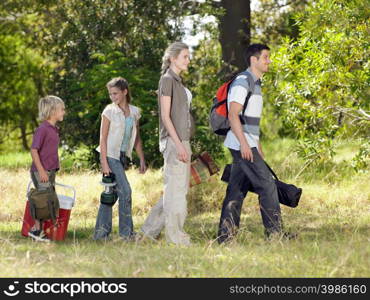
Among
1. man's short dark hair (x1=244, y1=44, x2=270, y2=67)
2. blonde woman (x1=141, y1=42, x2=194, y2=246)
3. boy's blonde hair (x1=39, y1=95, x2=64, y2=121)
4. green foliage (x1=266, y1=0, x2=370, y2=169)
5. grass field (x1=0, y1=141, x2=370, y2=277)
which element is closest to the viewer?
grass field (x1=0, y1=141, x2=370, y2=277)

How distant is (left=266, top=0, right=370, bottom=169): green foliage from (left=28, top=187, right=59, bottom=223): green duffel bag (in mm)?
4345

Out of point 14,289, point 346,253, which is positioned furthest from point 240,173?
point 14,289

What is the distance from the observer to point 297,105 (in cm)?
1122

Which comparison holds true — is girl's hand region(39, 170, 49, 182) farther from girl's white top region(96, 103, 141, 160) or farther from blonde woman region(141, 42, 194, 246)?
blonde woman region(141, 42, 194, 246)

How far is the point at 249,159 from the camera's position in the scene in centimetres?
730

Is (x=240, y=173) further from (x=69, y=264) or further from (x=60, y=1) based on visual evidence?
(x=60, y=1)

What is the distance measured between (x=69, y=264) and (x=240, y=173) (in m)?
2.18

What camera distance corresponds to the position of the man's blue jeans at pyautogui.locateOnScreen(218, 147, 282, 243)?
7375 mm

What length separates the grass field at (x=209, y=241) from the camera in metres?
5.70

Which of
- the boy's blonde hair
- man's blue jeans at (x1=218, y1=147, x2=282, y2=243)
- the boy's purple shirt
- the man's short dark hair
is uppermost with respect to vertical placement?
the man's short dark hair

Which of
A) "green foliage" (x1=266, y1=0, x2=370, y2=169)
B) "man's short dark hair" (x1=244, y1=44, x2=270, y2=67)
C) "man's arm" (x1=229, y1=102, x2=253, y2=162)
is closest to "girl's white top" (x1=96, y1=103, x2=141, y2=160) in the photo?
"man's arm" (x1=229, y1=102, x2=253, y2=162)

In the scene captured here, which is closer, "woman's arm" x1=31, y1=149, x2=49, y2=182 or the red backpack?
the red backpack

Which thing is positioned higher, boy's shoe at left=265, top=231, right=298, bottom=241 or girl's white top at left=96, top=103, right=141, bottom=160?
girl's white top at left=96, top=103, right=141, bottom=160

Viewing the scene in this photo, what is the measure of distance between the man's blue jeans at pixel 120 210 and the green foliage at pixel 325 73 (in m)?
3.59
